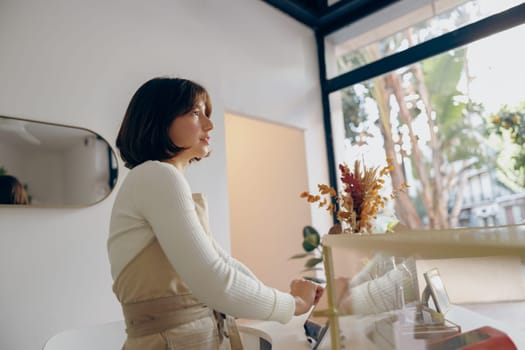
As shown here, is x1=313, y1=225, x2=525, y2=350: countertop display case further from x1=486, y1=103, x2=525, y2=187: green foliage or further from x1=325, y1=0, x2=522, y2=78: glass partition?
x1=486, y1=103, x2=525, y2=187: green foliage

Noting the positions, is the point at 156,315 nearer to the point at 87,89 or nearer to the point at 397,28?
the point at 87,89

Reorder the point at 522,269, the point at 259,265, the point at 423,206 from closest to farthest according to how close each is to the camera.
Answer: the point at 522,269 → the point at 259,265 → the point at 423,206

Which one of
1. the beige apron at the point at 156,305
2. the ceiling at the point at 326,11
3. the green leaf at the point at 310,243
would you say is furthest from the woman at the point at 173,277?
the ceiling at the point at 326,11

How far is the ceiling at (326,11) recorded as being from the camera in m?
3.32

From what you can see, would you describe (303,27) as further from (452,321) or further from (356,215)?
(452,321)

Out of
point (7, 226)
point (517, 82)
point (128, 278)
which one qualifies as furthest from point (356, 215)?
point (517, 82)

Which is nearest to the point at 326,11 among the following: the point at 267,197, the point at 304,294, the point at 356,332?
the point at 267,197

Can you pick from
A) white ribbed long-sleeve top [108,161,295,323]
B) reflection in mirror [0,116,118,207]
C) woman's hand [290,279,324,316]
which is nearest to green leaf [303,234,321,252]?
reflection in mirror [0,116,118,207]

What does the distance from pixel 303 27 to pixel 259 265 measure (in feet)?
7.44

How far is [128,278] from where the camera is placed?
80cm

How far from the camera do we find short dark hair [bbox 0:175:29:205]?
5.17 ft

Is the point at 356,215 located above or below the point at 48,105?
below

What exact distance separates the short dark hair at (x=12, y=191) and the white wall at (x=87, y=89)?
0.06m

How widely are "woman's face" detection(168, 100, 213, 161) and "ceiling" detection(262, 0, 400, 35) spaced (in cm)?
259
